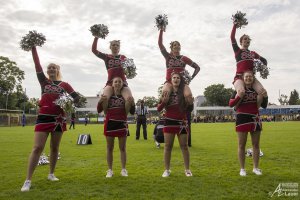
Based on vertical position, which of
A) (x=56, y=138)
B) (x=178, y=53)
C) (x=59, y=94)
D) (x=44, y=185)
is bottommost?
(x=44, y=185)

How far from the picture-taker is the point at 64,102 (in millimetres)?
7082


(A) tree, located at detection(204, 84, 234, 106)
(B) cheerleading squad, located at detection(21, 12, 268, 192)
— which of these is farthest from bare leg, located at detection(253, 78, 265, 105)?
(A) tree, located at detection(204, 84, 234, 106)

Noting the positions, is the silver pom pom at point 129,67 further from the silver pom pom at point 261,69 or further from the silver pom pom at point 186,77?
the silver pom pom at point 261,69

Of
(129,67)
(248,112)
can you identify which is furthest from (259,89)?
(129,67)

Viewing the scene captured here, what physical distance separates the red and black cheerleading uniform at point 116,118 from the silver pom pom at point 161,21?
2281 millimetres

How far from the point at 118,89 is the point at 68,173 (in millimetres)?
2542

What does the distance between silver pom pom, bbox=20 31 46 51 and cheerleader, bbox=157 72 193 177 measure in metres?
3.13

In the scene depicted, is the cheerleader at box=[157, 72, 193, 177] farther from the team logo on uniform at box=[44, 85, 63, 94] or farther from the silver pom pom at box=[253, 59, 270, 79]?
the team logo on uniform at box=[44, 85, 63, 94]

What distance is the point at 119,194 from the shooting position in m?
6.12

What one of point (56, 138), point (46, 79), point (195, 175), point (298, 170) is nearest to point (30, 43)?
point (46, 79)

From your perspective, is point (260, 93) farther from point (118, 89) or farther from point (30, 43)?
point (30, 43)

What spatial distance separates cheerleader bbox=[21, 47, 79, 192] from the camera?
697 cm

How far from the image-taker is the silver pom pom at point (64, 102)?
7.06m

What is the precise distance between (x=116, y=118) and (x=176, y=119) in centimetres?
142
